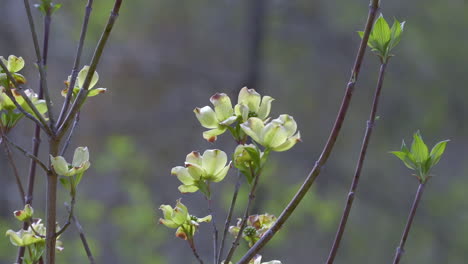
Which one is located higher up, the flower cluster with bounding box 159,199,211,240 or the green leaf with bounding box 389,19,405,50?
the green leaf with bounding box 389,19,405,50

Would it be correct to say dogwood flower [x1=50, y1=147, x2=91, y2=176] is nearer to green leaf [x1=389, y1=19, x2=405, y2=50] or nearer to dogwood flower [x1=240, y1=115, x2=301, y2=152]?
dogwood flower [x1=240, y1=115, x2=301, y2=152]

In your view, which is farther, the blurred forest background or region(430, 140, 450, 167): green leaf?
the blurred forest background

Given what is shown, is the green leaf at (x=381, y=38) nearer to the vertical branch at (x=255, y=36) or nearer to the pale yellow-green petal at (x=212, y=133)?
the pale yellow-green petal at (x=212, y=133)

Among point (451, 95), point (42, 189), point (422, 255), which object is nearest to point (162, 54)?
point (42, 189)

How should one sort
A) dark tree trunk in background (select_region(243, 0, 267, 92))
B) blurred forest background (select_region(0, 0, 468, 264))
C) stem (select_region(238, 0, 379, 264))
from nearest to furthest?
stem (select_region(238, 0, 379, 264))
dark tree trunk in background (select_region(243, 0, 267, 92))
blurred forest background (select_region(0, 0, 468, 264))

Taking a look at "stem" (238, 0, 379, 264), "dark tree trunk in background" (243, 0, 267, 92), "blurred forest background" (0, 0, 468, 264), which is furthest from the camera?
"blurred forest background" (0, 0, 468, 264)

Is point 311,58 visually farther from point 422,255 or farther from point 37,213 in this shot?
point 37,213

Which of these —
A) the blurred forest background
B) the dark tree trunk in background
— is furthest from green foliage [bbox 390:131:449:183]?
the blurred forest background

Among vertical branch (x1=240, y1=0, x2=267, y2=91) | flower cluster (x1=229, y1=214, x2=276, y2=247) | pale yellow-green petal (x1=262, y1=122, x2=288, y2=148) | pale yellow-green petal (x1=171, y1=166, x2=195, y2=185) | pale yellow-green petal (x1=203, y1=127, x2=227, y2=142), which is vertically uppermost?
Answer: pale yellow-green petal (x1=262, y1=122, x2=288, y2=148)
